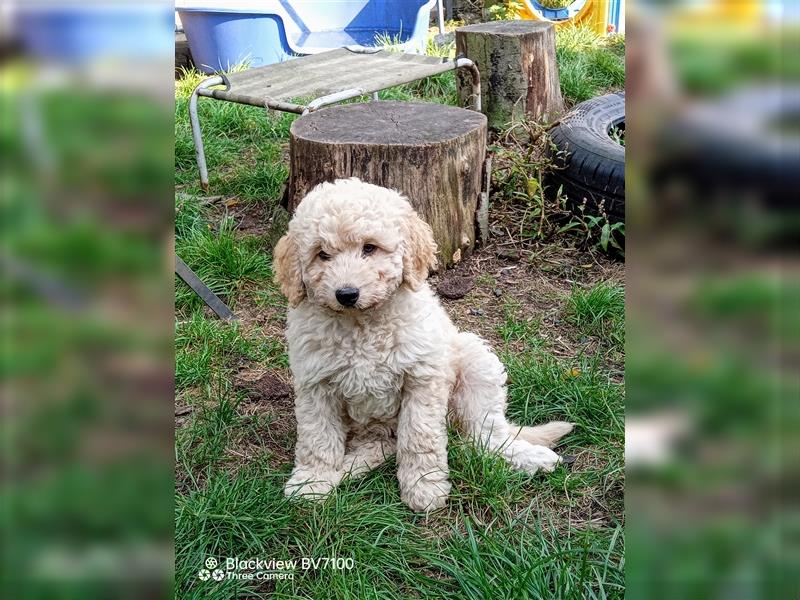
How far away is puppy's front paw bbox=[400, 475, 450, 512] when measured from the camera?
218 cm

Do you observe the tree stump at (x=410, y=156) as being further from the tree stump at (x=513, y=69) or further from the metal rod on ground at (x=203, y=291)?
the tree stump at (x=513, y=69)

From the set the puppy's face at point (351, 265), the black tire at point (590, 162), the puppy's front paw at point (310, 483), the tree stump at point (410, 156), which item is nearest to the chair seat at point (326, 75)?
the tree stump at point (410, 156)

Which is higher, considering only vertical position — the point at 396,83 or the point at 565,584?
the point at 396,83

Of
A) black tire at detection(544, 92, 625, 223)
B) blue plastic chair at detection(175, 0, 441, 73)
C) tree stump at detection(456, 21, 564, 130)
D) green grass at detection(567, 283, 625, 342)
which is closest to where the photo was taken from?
green grass at detection(567, 283, 625, 342)

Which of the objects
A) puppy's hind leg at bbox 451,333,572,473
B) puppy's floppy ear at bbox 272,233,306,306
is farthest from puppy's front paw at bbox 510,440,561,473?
puppy's floppy ear at bbox 272,233,306,306
